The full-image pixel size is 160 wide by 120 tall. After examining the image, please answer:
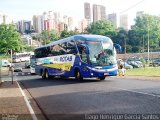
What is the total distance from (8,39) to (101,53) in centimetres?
5808

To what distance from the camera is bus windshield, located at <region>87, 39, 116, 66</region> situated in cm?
2502

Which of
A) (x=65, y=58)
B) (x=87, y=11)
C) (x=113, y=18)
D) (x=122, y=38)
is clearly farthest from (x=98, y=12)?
(x=65, y=58)

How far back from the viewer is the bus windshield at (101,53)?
25.0 m

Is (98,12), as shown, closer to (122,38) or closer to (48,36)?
(48,36)

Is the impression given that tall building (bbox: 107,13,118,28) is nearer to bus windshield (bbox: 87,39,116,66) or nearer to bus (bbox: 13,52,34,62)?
bus (bbox: 13,52,34,62)

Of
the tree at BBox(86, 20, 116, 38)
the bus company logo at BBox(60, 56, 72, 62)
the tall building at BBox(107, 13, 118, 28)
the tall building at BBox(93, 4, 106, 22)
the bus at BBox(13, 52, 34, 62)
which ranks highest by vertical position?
the tall building at BBox(93, 4, 106, 22)

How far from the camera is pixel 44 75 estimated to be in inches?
1423

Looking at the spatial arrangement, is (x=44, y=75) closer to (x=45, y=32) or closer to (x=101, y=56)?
(x=101, y=56)

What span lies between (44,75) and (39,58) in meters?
2.63

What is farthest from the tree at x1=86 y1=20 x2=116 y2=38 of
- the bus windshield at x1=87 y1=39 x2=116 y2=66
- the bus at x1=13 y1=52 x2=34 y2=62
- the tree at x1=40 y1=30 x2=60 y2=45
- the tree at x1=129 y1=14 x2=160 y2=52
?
the bus windshield at x1=87 y1=39 x2=116 y2=66

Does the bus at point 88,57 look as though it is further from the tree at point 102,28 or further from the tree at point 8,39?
the tree at point 102,28

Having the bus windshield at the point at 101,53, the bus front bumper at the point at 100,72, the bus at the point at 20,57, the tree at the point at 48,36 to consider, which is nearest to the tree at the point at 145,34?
the bus at the point at 20,57

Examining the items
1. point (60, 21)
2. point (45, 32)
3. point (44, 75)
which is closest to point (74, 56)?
point (44, 75)

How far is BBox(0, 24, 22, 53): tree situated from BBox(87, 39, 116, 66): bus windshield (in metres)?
56.8
